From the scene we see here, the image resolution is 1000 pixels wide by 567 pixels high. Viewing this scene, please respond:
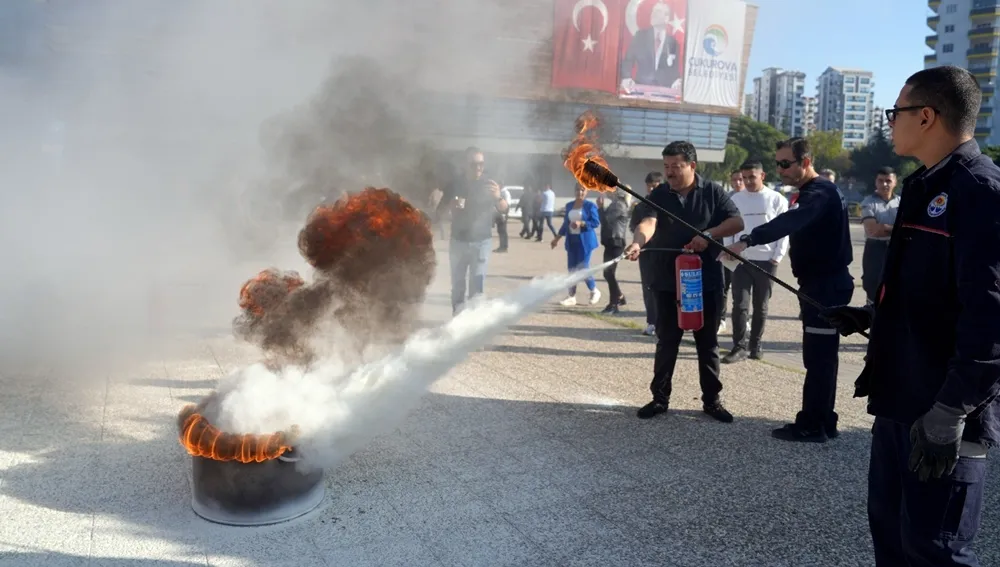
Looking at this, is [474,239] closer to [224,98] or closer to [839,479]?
[224,98]

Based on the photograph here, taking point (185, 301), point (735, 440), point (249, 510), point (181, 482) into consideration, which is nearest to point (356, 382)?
point (249, 510)

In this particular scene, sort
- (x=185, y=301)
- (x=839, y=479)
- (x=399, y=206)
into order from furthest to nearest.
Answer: (x=185, y=301) → (x=399, y=206) → (x=839, y=479)

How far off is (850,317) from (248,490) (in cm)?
272

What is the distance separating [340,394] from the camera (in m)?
3.58

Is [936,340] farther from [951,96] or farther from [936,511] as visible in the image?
[951,96]

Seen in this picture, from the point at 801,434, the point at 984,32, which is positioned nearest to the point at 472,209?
the point at 801,434

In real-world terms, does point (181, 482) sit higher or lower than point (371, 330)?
lower

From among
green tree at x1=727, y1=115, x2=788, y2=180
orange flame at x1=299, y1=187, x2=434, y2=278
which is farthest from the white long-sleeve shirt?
green tree at x1=727, y1=115, x2=788, y2=180

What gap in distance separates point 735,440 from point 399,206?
103 inches

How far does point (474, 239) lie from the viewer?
7090 millimetres

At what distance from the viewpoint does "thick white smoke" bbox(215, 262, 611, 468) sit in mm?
3375

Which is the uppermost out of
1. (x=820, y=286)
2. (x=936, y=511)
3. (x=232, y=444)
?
(x=820, y=286)

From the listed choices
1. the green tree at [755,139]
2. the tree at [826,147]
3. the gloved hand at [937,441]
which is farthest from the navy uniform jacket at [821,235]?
the green tree at [755,139]

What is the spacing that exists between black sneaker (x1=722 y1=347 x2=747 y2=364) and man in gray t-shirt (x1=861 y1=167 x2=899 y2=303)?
1.38 metres
